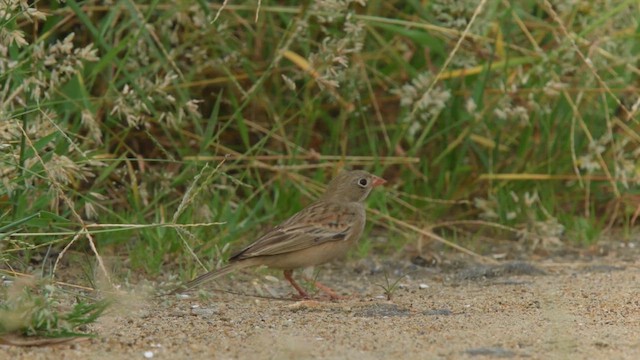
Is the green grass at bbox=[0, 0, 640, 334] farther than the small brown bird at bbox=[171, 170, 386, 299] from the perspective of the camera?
Yes

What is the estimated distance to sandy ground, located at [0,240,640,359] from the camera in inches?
168

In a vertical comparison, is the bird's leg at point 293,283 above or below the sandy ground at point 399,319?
below

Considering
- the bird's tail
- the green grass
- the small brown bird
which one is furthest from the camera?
the green grass

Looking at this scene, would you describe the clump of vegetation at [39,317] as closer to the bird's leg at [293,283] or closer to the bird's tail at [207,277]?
the bird's tail at [207,277]

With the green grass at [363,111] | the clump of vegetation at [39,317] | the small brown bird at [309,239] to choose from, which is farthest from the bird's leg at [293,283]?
the clump of vegetation at [39,317]

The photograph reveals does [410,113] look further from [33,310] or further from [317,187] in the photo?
[33,310]

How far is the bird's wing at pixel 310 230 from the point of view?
5.93m

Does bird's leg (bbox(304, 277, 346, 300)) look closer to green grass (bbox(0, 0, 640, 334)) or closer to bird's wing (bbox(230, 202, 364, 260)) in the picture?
bird's wing (bbox(230, 202, 364, 260))

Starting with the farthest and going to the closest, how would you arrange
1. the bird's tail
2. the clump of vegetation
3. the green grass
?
the green grass < the bird's tail < the clump of vegetation

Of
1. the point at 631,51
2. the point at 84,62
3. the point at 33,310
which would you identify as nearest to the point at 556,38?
the point at 631,51

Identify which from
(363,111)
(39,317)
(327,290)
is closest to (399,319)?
(327,290)

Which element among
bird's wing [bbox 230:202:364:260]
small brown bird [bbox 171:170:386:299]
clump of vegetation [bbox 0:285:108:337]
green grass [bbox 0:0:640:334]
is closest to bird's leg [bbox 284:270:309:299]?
small brown bird [bbox 171:170:386:299]

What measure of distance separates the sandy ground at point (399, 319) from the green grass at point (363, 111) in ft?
2.01

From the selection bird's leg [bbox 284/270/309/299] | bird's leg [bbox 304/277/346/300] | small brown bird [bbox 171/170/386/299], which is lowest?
bird's leg [bbox 284/270/309/299]
